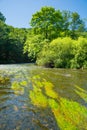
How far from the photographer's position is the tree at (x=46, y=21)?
6181cm

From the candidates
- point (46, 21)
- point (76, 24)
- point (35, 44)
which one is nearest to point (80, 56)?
point (35, 44)

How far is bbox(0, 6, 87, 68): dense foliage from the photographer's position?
164ft

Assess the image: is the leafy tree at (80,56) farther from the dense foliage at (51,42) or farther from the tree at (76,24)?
the tree at (76,24)

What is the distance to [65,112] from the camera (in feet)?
44.2

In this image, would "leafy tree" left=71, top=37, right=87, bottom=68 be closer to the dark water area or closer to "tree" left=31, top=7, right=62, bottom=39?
"tree" left=31, top=7, right=62, bottom=39

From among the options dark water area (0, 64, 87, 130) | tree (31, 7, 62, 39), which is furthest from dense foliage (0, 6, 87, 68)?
dark water area (0, 64, 87, 130)

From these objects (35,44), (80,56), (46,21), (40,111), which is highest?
(46,21)

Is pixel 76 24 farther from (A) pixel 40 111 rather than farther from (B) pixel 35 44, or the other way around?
(A) pixel 40 111

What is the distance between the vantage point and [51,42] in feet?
176

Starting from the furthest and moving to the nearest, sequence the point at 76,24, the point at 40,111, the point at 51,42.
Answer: the point at 76,24, the point at 51,42, the point at 40,111

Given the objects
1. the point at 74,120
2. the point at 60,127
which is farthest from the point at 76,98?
the point at 60,127

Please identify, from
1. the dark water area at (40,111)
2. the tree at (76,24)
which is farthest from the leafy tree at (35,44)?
the dark water area at (40,111)

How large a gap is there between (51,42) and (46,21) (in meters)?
10.6

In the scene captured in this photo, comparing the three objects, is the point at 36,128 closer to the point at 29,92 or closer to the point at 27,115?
the point at 27,115
